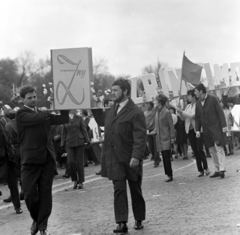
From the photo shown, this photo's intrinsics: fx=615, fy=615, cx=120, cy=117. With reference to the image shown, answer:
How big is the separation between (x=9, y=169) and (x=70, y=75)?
1875 mm

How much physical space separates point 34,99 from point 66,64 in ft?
6.57

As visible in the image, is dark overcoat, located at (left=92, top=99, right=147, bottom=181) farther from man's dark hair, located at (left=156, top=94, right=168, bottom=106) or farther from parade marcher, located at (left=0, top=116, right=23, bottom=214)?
man's dark hair, located at (left=156, top=94, right=168, bottom=106)

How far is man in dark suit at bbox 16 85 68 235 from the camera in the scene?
281 inches

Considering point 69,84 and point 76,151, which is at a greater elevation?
point 69,84

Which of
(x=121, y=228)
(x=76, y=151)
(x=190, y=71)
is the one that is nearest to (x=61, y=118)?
(x=121, y=228)

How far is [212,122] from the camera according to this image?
1217 cm

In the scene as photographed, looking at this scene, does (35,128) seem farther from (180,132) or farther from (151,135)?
(180,132)

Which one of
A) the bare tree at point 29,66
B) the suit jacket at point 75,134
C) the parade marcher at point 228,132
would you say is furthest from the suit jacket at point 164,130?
the bare tree at point 29,66

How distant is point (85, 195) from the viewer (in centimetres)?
1133

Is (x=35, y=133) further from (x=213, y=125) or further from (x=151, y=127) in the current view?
(x=151, y=127)

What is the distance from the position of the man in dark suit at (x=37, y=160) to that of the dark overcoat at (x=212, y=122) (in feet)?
17.8

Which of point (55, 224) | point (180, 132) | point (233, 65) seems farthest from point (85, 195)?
point (233, 65)

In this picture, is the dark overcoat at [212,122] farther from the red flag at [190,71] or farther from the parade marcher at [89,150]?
the parade marcher at [89,150]

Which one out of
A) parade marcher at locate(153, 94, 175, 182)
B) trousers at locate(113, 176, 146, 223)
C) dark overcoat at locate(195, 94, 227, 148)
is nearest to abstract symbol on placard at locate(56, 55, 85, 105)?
trousers at locate(113, 176, 146, 223)
